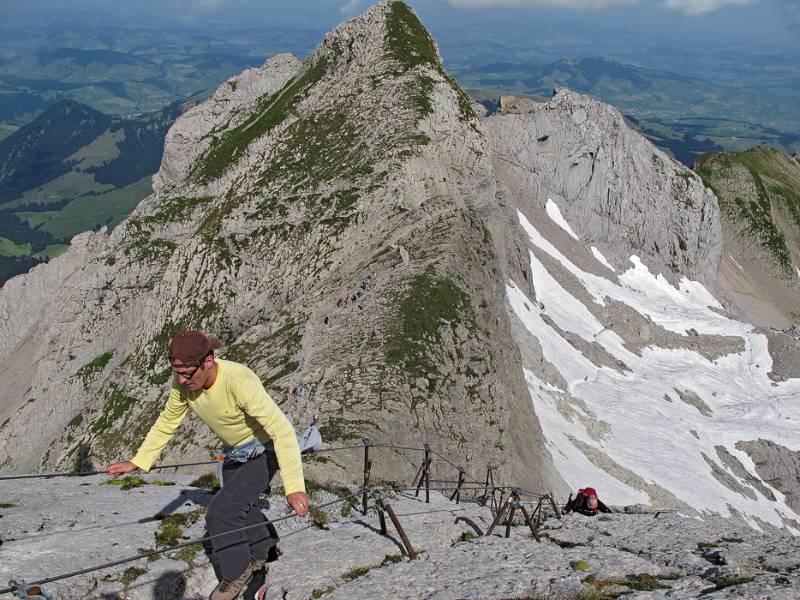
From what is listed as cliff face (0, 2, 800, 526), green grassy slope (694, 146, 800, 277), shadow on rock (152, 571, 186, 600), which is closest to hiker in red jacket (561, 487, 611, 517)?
cliff face (0, 2, 800, 526)

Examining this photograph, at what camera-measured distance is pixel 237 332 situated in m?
35.3

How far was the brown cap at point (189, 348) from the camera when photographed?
820 cm

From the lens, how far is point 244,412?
9.11 metres

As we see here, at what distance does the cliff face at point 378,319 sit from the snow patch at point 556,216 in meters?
16.3

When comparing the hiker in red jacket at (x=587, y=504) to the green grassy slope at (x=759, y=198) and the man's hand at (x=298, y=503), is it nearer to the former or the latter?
the man's hand at (x=298, y=503)

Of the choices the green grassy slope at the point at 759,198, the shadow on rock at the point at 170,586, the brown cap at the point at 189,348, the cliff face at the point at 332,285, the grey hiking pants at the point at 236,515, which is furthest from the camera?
the green grassy slope at the point at 759,198

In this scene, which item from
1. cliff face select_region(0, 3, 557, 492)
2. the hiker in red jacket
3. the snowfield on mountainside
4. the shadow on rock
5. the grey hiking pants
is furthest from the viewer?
the snowfield on mountainside

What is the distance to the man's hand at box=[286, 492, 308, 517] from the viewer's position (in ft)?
27.2

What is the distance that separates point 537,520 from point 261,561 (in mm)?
10095

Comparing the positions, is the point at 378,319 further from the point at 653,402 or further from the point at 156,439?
the point at 653,402

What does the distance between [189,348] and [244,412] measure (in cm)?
148

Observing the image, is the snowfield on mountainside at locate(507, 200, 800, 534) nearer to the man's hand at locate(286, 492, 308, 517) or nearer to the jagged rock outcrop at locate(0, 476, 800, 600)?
the jagged rock outcrop at locate(0, 476, 800, 600)

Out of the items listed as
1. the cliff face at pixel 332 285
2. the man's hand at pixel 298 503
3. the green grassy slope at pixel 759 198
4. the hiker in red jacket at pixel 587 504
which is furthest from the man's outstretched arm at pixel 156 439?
the green grassy slope at pixel 759 198

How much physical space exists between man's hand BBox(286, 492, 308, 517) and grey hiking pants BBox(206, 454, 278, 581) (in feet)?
3.65
